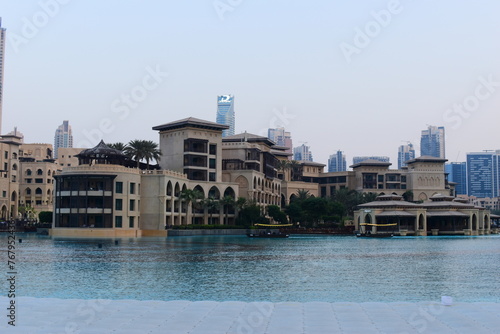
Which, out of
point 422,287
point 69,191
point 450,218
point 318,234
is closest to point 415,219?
point 450,218

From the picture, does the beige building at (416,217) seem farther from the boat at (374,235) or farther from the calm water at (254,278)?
the calm water at (254,278)

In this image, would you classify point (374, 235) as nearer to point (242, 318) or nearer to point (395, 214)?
point (395, 214)

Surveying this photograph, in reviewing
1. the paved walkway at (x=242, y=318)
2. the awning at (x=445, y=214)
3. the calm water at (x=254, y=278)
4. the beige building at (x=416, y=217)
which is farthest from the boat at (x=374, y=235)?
the paved walkway at (x=242, y=318)

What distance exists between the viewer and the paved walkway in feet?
55.9

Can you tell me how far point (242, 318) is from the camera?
18.8 m

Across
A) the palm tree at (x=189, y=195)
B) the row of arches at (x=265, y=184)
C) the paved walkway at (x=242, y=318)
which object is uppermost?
the row of arches at (x=265, y=184)

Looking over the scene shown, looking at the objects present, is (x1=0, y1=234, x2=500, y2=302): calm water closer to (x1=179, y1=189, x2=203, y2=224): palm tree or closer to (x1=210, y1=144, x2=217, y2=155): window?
(x1=179, y1=189, x2=203, y2=224): palm tree

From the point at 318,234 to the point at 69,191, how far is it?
54.2 metres

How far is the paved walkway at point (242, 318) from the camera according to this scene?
17.0 m

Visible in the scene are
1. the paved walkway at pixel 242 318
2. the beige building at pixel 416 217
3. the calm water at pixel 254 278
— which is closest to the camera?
the paved walkway at pixel 242 318

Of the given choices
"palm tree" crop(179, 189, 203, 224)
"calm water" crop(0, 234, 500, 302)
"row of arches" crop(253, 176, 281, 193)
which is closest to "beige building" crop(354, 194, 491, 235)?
"row of arches" crop(253, 176, 281, 193)

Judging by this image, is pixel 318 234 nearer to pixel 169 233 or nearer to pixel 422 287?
pixel 169 233

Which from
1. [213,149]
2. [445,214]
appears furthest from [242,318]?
[445,214]

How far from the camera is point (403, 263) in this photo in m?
53.1
